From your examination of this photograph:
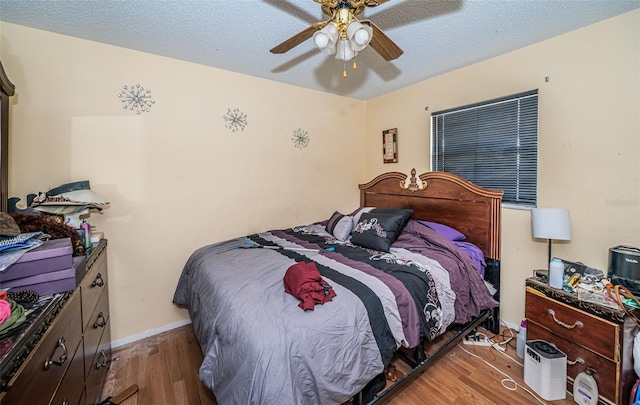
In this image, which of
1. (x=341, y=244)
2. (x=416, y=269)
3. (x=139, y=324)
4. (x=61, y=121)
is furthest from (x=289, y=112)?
(x=139, y=324)

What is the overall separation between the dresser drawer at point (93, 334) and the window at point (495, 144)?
3215mm

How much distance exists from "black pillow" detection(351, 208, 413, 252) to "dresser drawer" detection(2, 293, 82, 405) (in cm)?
194

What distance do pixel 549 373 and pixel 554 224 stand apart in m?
0.98

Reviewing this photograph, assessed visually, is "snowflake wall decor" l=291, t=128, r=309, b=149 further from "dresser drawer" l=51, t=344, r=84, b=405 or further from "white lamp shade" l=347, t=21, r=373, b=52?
"dresser drawer" l=51, t=344, r=84, b=405

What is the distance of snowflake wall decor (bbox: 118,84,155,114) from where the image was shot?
2279 millimetres

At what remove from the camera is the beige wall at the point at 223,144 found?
1925 millimetres

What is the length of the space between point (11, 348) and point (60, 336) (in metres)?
0.35

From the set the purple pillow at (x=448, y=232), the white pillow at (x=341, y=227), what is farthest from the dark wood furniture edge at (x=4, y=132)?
the purple pillow at (x=448, y=232)

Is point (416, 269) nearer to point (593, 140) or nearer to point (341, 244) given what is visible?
point (341, 244)

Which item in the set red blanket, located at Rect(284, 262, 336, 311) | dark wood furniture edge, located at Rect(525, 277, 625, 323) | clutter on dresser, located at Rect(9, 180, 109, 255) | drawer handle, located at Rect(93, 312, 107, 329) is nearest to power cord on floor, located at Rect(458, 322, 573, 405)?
dark wood furniture edge, located at Rect(525, 277, 625, 323)

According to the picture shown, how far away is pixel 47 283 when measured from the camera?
44.7 inches

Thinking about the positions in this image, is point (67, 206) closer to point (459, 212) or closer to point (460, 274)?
point (460, 274)

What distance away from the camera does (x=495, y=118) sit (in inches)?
99.2

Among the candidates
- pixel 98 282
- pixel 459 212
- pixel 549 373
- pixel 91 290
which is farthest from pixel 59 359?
pixel 459 212
